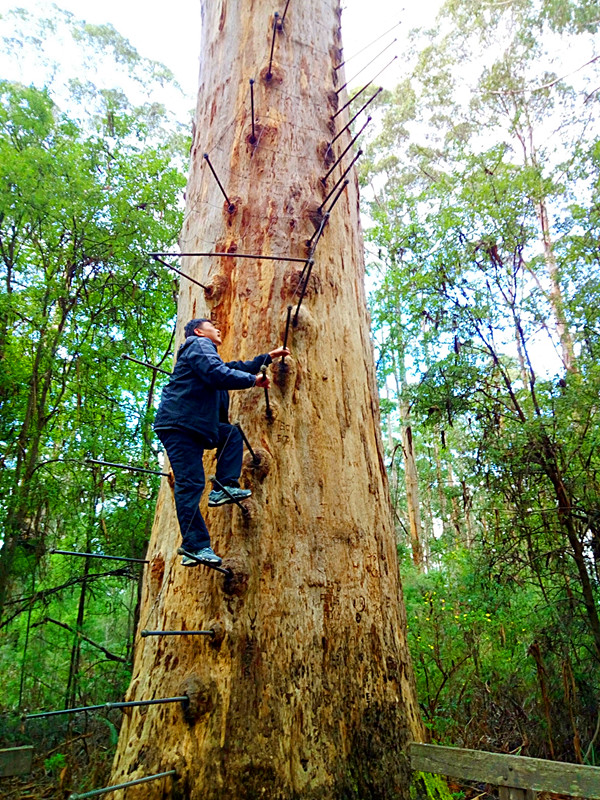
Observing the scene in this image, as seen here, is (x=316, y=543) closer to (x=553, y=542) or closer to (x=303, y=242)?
(x=303, y=242)

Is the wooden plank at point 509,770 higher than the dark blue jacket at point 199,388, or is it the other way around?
the dark blue jacket at point 199,388

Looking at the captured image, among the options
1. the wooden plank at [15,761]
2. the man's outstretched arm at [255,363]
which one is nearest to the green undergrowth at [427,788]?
the wooden plank at [15,761]

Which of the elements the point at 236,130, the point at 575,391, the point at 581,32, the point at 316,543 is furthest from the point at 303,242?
the point at 581,32

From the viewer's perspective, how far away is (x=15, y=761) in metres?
1.82

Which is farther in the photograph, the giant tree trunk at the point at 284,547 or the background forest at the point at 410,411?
the background forest at the point at 410,411

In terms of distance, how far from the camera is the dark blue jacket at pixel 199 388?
253 cm

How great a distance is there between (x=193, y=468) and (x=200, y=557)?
49 centimetres

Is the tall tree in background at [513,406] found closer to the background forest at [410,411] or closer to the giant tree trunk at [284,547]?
the background forest at [410,411]

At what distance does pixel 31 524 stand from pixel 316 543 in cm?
546

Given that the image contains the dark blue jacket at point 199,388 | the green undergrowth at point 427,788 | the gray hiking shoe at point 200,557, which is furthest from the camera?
the dark blue jacket at point 199,388

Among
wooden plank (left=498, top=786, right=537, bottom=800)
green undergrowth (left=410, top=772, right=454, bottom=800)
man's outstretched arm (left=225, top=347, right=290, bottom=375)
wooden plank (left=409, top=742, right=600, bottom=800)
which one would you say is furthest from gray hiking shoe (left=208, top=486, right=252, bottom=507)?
wooden plank (left=498, top=786, right=537, bottom=800)

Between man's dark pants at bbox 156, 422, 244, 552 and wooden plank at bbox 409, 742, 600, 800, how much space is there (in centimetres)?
130

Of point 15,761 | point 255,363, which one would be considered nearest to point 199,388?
point 255,363

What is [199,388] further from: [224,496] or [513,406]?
[513,406]
